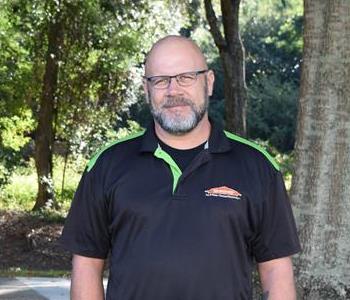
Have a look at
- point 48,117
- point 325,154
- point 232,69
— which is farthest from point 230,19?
point 325,154

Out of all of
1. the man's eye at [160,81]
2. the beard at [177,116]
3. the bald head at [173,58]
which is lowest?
the beard at [177,116]

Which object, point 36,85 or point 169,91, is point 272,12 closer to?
point 36,85

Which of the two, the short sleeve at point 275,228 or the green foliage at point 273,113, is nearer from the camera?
the short sleeve at point 275,228

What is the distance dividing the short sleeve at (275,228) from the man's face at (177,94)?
15.4 inches

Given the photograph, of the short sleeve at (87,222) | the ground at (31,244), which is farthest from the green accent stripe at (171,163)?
the ground at (31,244)

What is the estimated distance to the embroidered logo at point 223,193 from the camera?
10.5ft

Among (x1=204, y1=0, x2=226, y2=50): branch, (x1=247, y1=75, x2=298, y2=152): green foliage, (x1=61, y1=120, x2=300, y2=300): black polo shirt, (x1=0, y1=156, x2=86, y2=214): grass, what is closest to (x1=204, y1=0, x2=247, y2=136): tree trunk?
(x1=204, y1=0, x2=226, y2=50): branch

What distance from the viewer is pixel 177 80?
3.32 meters

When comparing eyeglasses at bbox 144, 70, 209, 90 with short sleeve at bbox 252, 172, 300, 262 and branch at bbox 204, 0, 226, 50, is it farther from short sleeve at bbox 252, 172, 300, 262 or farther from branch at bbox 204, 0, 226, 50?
branch at bbox 204, 0, 226, 50

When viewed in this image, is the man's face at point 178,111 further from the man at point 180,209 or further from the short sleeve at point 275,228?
the short sleeve at point 275,228

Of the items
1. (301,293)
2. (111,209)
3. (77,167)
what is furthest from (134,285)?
(77,167)

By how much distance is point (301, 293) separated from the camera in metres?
6.93

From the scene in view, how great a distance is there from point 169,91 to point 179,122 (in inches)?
5.2

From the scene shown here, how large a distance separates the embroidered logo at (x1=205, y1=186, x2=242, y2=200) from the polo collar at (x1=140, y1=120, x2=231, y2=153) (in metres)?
0.17
